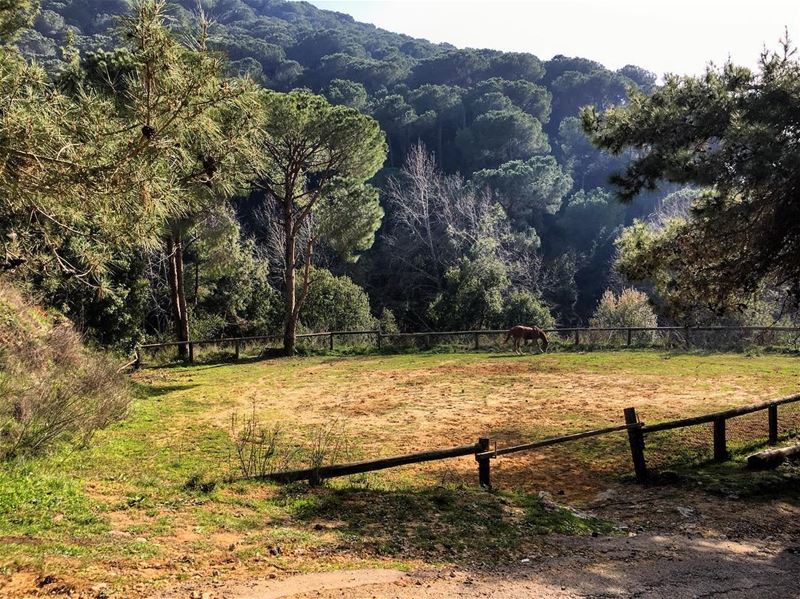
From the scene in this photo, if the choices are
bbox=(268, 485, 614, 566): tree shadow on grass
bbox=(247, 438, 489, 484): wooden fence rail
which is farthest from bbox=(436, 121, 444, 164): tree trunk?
bbox=(268, 485, 614, 566): tree shadow on grass

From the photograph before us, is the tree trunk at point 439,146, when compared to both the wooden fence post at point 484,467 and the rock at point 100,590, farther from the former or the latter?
the rock at point 100,590

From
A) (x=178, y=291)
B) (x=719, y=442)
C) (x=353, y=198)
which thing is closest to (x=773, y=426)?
(x=719, y=442)

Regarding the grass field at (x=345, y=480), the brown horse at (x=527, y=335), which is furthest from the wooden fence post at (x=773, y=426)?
the brown horse at (x=527, y=335)

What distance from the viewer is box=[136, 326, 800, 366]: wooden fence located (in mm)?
20531

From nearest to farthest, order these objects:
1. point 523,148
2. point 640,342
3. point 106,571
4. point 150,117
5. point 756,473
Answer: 1. point 106,571
2. point 150,117
3. point 756,473
4. point 640,342
5. point 523,148

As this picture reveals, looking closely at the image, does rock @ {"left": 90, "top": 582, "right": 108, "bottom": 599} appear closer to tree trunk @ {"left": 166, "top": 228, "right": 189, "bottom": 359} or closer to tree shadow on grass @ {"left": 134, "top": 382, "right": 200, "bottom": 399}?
tree shadow on grass @ {"left": 134, "top": 382, "right": 200, "bottom": 399}

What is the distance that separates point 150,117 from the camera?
443cm

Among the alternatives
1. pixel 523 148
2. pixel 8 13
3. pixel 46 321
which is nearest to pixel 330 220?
pixel 46 321

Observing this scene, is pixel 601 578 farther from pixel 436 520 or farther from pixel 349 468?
pixel 349 468

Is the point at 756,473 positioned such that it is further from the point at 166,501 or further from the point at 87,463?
the point at 87,463

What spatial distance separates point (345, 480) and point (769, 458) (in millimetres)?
5504

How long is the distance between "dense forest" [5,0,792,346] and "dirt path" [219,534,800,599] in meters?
3.38

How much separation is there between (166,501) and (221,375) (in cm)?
1221

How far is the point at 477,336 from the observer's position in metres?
22.9
